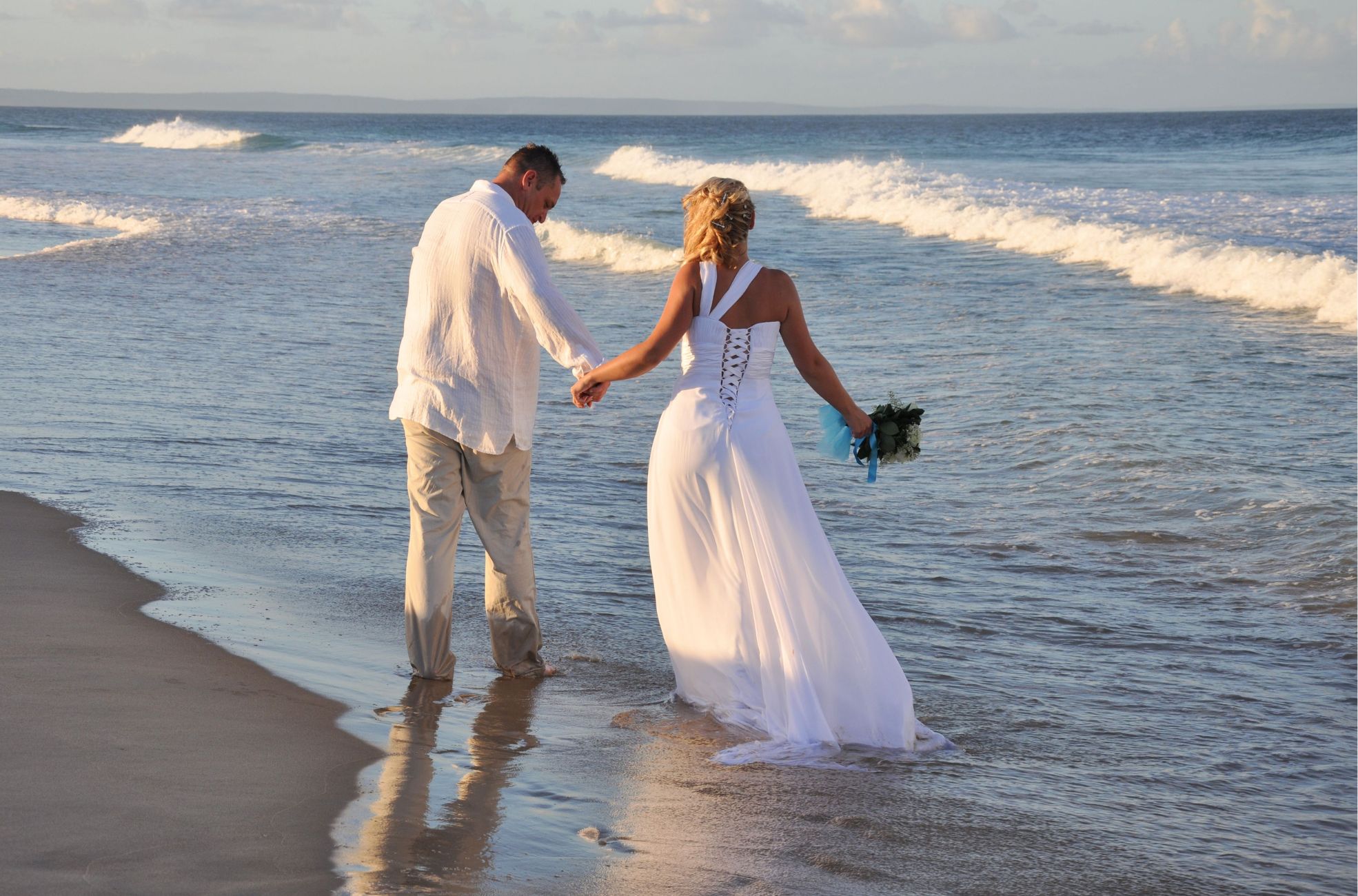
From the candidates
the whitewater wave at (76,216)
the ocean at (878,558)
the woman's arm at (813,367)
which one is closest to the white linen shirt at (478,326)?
the woman's arm at (813,367)

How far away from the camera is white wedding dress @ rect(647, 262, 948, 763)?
4.43 metres

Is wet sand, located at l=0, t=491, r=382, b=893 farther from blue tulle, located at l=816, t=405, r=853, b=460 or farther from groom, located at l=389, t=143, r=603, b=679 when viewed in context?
blue tulle, located at l=816, t=405, r=853, b=460

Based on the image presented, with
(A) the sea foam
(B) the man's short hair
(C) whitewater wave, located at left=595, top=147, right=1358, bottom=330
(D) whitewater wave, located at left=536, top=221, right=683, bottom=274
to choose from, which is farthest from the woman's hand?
(A) the sea foam

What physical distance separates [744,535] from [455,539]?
43.9 inches

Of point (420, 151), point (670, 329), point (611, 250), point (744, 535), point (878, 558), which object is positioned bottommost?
point (878, 558)

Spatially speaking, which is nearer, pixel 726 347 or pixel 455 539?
pixel 726 347

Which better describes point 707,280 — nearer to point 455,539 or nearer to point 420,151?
point 455,539

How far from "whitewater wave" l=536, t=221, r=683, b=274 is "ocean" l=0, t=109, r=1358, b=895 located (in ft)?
5.20

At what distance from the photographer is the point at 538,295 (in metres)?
4.62

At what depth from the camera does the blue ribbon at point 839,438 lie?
4.99 metres

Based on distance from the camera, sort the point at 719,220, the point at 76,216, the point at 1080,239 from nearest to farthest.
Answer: the point at 719,220, the point at 1080,239, the point at 76,216

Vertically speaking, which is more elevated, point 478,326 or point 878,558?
point 478,326

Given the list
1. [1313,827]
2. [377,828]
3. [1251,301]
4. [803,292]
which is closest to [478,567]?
[377,828]

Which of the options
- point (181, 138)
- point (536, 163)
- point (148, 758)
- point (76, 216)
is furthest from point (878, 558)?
point (181, 138)
